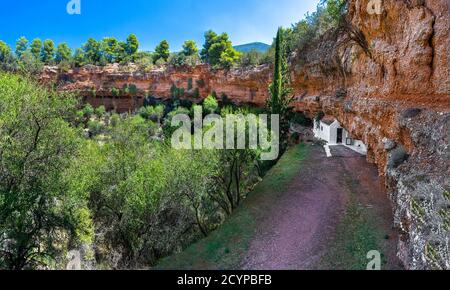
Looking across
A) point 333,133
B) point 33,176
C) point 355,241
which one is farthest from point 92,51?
point 355,241

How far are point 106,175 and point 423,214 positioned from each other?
11832mm

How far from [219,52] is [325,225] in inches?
1559

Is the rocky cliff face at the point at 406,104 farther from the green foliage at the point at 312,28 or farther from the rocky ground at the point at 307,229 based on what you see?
the green foliage at the point at 312,28

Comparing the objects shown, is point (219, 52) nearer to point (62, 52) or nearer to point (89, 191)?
point (62, 52)

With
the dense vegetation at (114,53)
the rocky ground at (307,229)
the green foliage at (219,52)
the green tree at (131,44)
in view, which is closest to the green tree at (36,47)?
the dense vegetation at (114,53)

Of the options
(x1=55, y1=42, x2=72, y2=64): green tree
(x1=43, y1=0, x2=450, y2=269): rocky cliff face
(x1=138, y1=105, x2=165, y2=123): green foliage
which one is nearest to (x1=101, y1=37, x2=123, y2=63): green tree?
(x1=55, y1=42, x2=72, y2=64): green tree

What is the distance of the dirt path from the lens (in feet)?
36.5

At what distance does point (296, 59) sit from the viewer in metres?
28.5

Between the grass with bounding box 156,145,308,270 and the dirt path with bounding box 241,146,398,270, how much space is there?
411 millimetres

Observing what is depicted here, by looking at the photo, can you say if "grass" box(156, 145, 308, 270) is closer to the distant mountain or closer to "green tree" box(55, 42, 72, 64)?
the distant mountain

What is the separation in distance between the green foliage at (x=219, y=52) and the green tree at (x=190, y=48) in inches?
81.4

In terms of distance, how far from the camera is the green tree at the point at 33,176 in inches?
344

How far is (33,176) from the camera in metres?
9.08

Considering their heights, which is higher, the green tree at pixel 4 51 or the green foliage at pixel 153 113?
the green tree at pixel 4 51
